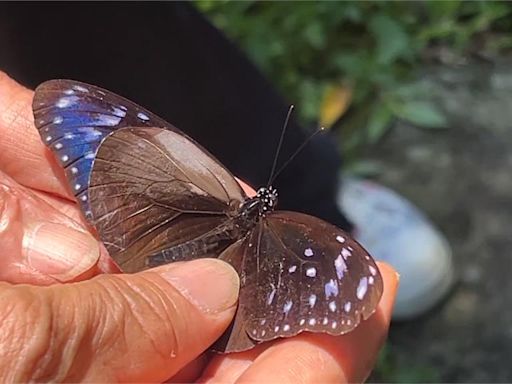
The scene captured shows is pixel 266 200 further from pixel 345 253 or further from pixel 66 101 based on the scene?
pixel 66 101

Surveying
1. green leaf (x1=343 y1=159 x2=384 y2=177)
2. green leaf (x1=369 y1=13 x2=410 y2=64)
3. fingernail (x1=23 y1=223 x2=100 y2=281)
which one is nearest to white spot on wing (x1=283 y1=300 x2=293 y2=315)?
fingernail (x1=23 y1=223 x2=100 y2=281)

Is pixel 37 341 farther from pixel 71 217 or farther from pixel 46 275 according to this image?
pixel 71 217

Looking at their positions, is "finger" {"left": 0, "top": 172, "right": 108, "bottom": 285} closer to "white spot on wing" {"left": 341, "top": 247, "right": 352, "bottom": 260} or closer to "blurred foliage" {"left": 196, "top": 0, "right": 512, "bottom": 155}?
"white spot on wing" {"left": 341, "top": 247, "right": 352, "bottom": 260}

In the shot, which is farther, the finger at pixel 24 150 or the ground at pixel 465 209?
the ground at pixel 465 209

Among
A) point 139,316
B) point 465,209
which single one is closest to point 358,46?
point 465,209

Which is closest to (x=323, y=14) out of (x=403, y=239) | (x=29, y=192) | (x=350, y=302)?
(x=403, y=239)

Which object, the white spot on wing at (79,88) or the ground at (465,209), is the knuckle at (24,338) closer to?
the white spot on wing at (79,88)

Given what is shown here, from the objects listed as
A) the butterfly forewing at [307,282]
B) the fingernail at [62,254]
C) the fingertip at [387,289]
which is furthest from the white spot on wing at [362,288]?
the fingernail at [62,254]
